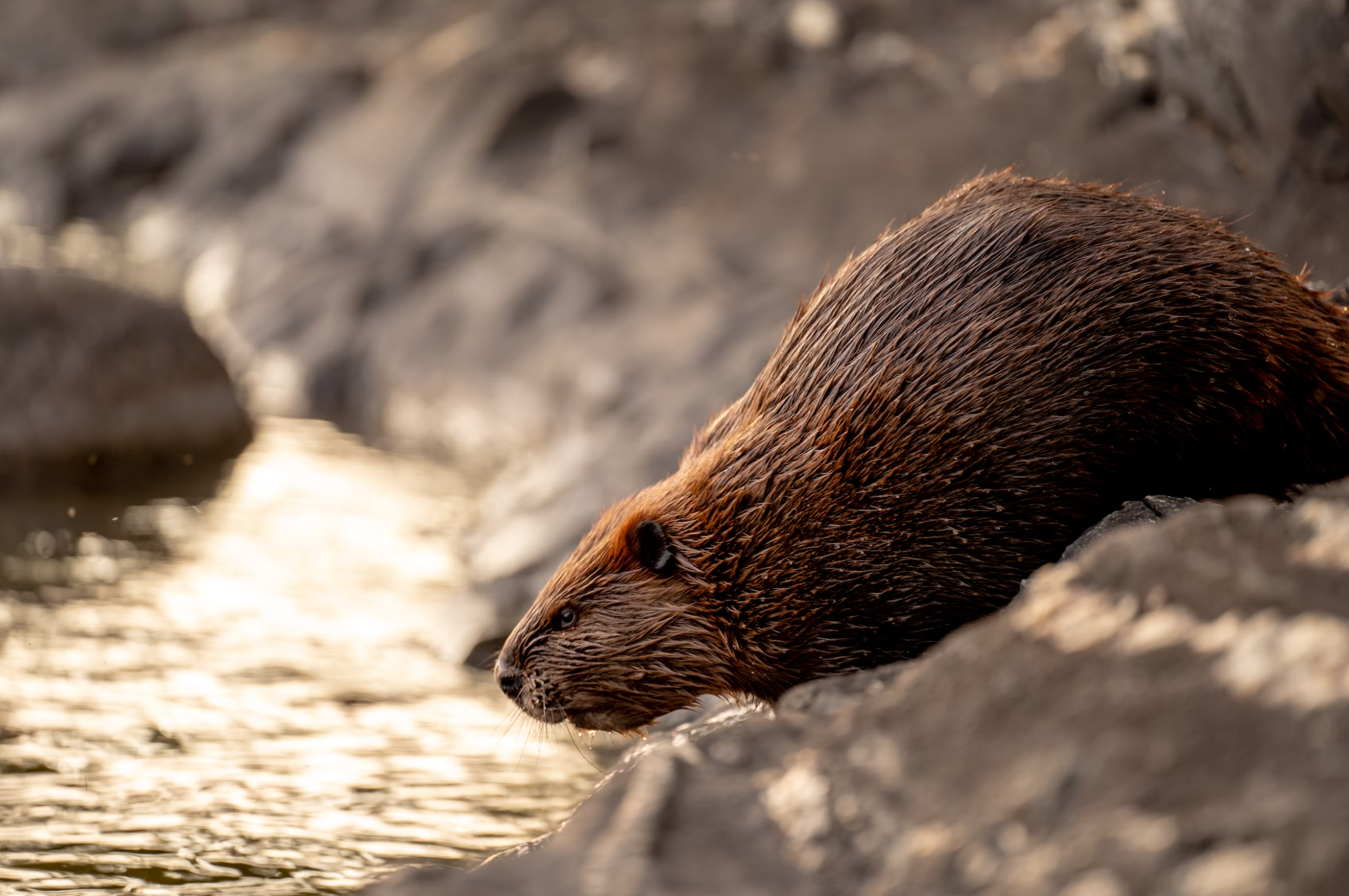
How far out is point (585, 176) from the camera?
8.49 m

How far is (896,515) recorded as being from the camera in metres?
3.15

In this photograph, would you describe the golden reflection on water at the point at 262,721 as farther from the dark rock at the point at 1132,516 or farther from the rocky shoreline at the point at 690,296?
the dark rock at the point at 1132,516

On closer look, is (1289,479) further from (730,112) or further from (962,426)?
(730,112)

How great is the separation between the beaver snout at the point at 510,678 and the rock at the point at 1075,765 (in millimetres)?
1114

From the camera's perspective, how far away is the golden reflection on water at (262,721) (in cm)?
360

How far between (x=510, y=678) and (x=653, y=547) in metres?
0.48

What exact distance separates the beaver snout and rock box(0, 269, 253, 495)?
12.6ft

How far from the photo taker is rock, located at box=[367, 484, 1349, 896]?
1.67 metres

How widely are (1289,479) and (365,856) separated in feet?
7.38

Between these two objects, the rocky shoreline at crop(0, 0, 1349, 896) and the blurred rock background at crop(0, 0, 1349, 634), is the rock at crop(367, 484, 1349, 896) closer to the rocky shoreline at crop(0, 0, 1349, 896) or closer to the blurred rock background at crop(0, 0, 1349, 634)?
the rocky shoreline at crop(0, 0, 1349, 896)

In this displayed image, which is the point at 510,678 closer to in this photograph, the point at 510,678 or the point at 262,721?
the point at 510,678

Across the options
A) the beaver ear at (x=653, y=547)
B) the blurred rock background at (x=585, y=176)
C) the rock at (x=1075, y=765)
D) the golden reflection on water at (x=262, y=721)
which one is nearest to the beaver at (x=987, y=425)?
the beaver ear at (x=653, y=547)

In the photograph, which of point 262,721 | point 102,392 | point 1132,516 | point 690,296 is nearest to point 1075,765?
point 1132,516

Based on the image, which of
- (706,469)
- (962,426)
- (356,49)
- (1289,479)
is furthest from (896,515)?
(356,49)
